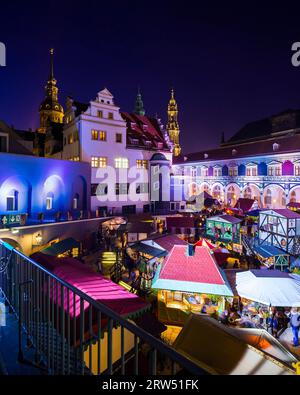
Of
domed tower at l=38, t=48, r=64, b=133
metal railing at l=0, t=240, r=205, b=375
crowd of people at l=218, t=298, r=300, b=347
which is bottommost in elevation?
crowd of people at l=218, t=298, r=300, b=347

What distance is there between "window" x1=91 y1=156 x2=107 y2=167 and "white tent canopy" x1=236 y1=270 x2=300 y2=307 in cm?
2222

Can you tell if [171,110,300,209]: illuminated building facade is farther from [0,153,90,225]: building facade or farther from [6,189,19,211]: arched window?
[6,189,19,211]: arched window

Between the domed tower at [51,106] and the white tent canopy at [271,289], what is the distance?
66.9 meters

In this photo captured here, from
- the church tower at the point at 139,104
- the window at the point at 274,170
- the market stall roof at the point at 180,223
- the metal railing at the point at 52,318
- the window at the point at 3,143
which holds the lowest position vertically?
the market stall roof at the point at 180,223

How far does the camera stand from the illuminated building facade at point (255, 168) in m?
37.2

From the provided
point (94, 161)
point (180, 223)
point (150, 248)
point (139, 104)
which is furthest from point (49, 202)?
point (139, 104)

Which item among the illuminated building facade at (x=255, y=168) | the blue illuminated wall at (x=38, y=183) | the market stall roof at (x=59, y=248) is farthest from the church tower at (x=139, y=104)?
the market stall roof at (x=59, y=248)

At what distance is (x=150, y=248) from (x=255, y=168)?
1226 inches

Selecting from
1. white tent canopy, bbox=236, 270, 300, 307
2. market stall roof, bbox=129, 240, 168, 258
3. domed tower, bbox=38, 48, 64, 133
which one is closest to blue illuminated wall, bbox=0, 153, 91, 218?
market stall roof, bbox=129, 240, 168, 258

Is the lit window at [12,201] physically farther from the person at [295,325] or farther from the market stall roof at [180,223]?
the person at [295,325]

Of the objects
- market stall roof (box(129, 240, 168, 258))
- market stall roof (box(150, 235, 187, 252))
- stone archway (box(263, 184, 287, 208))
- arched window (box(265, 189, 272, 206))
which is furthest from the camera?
arched window (box(265, 189, 272, 206))

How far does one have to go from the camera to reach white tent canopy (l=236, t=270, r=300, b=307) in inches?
390

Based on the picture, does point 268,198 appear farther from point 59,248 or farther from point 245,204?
point 59,248

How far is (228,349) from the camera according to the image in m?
6.18
